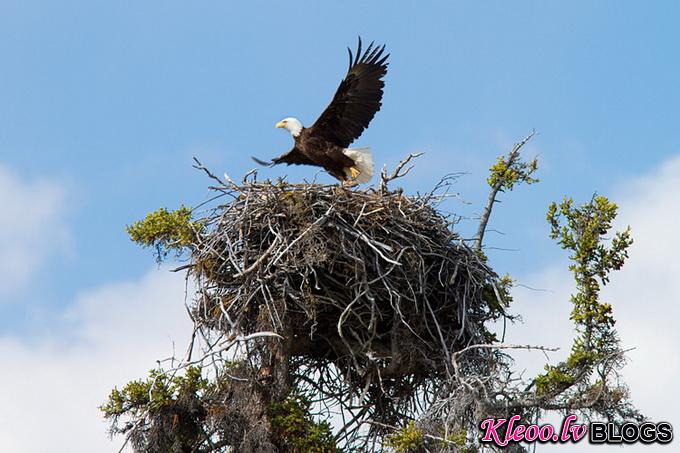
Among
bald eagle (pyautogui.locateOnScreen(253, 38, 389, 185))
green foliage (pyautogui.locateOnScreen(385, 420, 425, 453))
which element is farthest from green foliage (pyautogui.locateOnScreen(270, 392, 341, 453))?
bald eagle (pyautogui.locateOnScreen(253, 38, 389, 185))

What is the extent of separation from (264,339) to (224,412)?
78 centimetres

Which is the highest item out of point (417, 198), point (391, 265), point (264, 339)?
point (417, 198)

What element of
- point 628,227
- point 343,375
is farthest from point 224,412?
point 628,227

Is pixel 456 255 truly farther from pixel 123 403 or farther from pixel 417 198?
pixel 123 403

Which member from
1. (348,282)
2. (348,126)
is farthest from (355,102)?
(348,282)

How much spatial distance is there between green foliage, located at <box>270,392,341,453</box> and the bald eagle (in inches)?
113

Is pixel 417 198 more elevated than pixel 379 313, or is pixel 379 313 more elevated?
pixel 417 198

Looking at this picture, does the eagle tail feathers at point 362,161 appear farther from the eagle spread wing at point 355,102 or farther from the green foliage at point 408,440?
the green foliage at point 408,440

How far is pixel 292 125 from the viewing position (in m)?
12.6

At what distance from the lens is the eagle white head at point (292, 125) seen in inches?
494

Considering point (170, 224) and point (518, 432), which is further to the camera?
point (170, 224)

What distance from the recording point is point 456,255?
10.8 meters

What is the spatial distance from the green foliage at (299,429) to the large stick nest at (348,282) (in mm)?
631

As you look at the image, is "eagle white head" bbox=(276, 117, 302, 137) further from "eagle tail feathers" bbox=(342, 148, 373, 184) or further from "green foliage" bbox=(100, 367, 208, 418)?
"green foliage" bbox=(100, 367, 208, 418)
